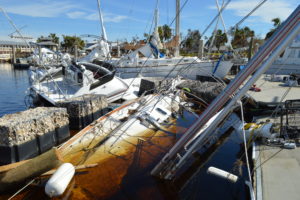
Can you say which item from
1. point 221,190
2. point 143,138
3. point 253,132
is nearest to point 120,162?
point 143,138

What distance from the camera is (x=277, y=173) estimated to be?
207 inches

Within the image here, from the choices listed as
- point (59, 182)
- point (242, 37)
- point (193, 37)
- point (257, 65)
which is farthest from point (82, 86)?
point (242, 37)

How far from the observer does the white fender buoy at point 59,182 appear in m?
5.24

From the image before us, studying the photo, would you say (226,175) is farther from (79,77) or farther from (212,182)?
(79,77)

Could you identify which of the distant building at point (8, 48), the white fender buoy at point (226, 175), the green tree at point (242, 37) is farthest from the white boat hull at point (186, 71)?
the distant building at point (8, 48)

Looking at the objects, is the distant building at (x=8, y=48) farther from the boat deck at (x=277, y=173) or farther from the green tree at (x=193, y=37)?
the boat deck at (x=277, y=173)

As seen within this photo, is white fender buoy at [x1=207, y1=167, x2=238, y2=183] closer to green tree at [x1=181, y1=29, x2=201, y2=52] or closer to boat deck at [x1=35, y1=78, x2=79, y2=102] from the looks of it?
green tree at [x1=181, y1=29, x2=201, y2=52]

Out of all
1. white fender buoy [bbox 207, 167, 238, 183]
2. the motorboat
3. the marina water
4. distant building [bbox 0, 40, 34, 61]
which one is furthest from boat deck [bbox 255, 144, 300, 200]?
distant building [bbox 0, 40, 34, 61]

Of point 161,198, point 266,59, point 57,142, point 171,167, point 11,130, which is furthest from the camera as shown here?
point 57,142

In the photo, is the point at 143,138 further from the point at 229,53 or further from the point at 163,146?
the point at 229,53

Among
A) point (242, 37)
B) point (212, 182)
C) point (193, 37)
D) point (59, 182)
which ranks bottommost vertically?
point (212, 182)

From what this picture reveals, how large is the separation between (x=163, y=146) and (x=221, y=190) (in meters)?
2.68

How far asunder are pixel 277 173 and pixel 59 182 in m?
5.49

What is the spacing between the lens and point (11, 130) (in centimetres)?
688
